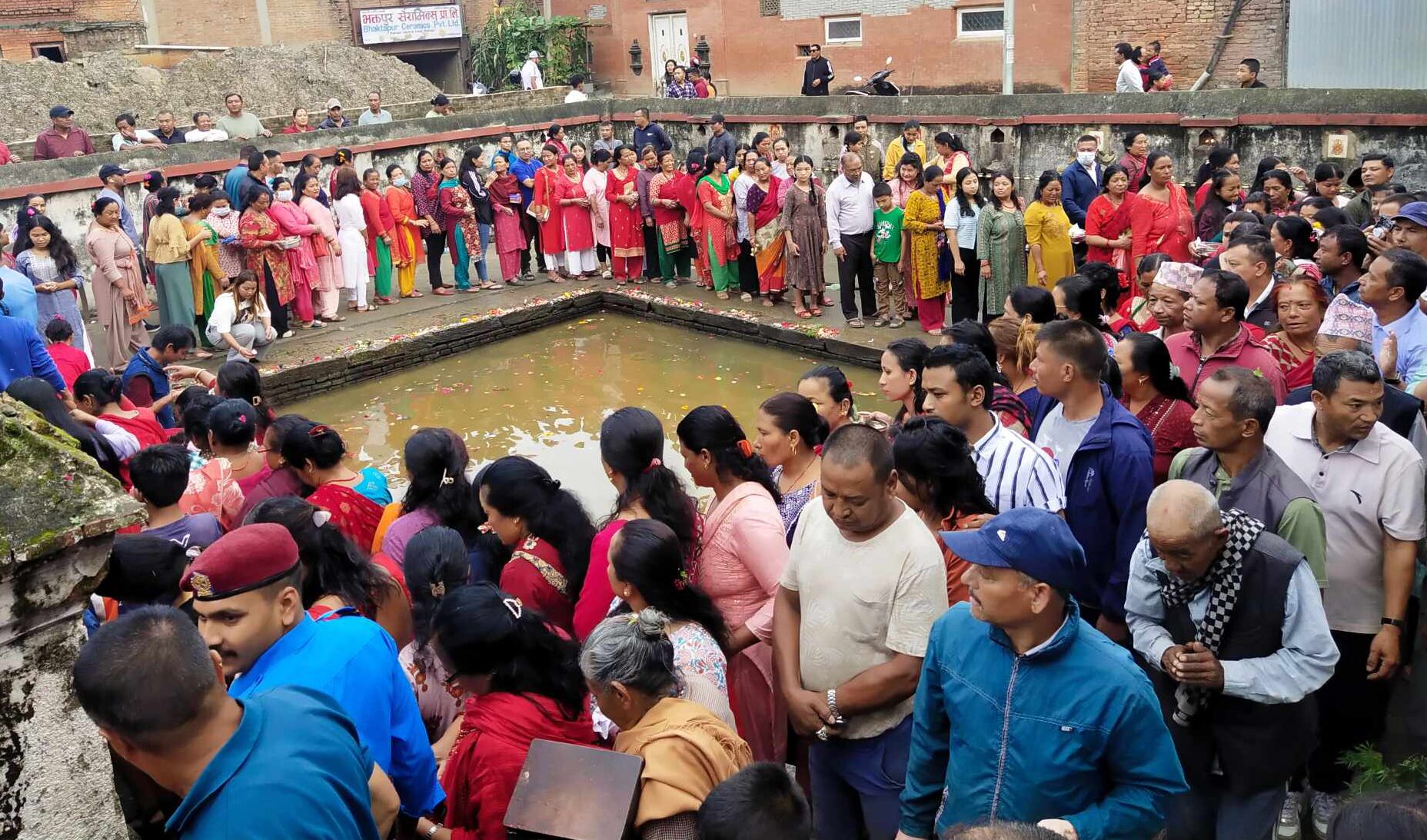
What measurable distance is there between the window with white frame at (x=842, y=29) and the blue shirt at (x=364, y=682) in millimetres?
20316

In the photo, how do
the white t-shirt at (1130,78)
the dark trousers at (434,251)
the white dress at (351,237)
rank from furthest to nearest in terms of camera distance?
1. the white t-shirt at (1130,78)
2. the dark trousers at (434,251)
3. the white dress at (351,237)

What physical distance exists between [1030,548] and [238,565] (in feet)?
6.19

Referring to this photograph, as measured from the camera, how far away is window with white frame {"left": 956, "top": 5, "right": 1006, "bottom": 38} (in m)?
19.3

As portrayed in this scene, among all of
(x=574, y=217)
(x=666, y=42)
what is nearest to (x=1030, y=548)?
(x=574, y=217)

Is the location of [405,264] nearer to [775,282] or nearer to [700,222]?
[700,222]

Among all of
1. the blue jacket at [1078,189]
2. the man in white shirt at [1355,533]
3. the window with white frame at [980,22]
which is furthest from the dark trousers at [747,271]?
the window with white frame at [980,22]

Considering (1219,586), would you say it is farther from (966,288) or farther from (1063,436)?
(966,288)

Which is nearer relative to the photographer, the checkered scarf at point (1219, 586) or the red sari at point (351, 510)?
the checkered scarf at point (1219, 586)

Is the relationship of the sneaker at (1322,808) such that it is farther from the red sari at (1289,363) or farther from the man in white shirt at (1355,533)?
the red sari at (1289,363)

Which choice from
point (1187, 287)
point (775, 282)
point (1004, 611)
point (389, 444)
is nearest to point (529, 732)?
point (1004, 611)

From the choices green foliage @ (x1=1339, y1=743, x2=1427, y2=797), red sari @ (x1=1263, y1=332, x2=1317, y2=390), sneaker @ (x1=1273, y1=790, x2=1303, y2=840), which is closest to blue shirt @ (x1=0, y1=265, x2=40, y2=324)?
red sari @ (x1=1263, y1=332, x2=1317, y2=390)

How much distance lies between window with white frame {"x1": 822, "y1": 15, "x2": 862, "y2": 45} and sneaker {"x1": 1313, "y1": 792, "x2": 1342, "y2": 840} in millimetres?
19437

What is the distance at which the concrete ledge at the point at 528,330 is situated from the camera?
1059cm

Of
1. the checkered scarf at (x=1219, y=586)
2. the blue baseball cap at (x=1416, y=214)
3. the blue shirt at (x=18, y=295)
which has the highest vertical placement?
the blue baseball cap at (x=1416, y=214)
